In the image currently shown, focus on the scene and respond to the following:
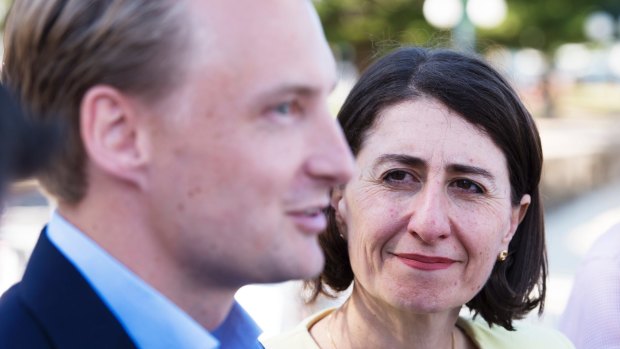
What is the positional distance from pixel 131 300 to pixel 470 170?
126 centimetres

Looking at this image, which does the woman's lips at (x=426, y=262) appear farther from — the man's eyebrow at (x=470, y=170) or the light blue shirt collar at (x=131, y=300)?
the light blue shirt collar at (x=131, y=300)

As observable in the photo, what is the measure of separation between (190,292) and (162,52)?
373 millimetres

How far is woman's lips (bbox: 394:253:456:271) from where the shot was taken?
7.84 ft

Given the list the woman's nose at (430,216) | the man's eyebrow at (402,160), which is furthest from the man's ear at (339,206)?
the woman's nose at (430,216)

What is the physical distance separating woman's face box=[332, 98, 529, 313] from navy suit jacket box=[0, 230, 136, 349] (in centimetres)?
115

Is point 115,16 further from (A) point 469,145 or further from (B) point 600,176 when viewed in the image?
(B) point 600,176

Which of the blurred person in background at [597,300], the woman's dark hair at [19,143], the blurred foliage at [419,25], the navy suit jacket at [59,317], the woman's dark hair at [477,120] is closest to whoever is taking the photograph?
the woman's dark hair at [19,143]

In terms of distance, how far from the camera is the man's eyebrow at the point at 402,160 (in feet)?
7.93

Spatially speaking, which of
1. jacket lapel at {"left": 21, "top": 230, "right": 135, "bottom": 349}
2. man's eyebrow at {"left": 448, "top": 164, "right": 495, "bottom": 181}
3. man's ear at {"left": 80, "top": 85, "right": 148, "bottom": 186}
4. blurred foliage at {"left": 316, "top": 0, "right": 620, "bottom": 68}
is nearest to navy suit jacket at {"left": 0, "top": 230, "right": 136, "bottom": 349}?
jacket lapel at {"left": 21, "top": 230, "right": 135, "bottom": 349}

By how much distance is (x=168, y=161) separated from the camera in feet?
4.48

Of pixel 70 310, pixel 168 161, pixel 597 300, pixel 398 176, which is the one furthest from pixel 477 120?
pixel 70 310

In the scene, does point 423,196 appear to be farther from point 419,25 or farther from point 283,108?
point 419,25

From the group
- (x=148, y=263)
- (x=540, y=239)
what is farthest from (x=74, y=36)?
(x=540, y=239)

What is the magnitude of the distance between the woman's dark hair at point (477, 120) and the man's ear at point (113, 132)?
1266mm
